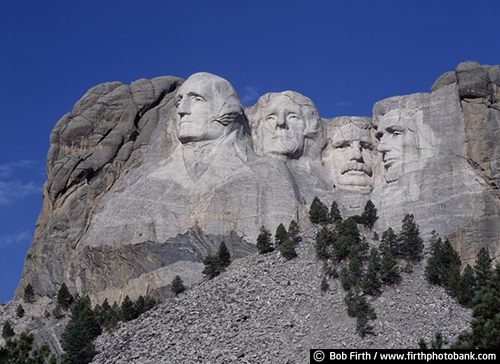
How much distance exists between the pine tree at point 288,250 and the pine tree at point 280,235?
0.77 m

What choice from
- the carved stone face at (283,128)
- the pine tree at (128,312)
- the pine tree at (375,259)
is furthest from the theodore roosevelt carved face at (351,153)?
the pine tree at (128,312)

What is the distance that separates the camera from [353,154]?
51.3 meters

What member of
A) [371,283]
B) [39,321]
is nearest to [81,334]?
[39,321]


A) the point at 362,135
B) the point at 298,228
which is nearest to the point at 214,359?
the point at 298,228

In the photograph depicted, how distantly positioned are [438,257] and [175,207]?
915cm

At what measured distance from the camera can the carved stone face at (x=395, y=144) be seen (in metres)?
49.2

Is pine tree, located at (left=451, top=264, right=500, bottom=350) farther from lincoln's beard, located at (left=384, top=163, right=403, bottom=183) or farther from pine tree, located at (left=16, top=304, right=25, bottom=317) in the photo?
pine tree, located at (left=16, top=304, right=25, bottom=317)

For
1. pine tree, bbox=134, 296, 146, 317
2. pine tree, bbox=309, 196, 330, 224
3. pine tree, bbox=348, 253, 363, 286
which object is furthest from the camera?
pine tree, bbox=309, 196, 330, 224

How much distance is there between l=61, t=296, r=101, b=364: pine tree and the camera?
41625 mm

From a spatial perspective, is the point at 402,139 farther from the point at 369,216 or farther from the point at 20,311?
the point at 20,311

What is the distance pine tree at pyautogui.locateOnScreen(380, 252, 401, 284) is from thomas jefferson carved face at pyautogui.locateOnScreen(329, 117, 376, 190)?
7.62m

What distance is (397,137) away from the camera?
163 feet

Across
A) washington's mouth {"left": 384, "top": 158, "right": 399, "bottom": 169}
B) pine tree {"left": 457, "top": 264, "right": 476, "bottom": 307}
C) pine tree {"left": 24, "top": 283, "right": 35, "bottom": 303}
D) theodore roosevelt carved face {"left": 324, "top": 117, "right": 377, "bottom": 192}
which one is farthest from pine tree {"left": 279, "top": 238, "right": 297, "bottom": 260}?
pine tree {"left": 24, "top": 283, "right": 35, "bottom": 303}

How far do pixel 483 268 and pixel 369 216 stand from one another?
565cm
